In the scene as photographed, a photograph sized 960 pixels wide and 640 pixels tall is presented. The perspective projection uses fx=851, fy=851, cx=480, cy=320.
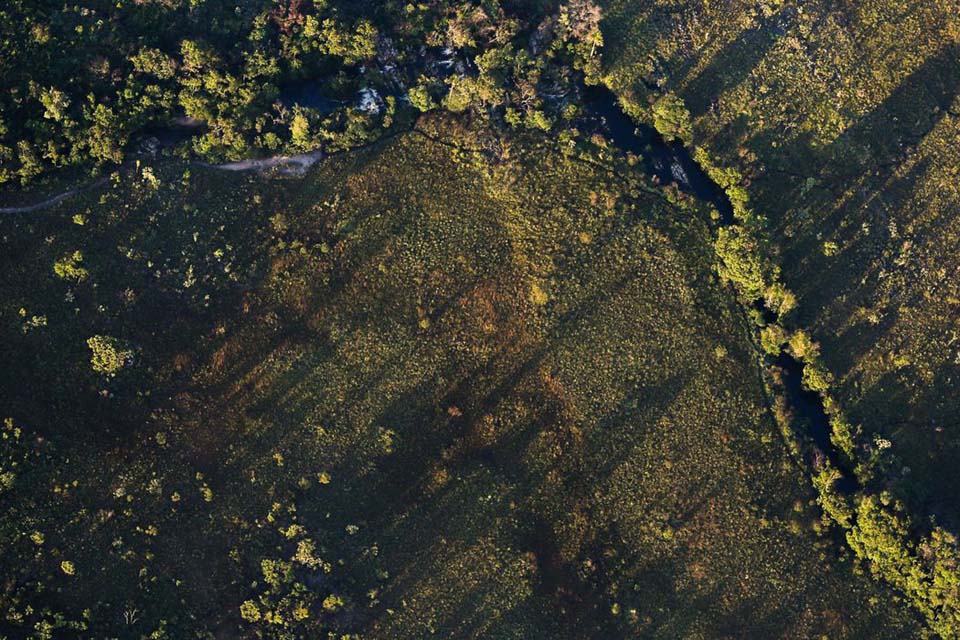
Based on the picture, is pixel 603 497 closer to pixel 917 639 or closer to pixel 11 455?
pixel 917 639

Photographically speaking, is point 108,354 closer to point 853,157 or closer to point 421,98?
point 421,98

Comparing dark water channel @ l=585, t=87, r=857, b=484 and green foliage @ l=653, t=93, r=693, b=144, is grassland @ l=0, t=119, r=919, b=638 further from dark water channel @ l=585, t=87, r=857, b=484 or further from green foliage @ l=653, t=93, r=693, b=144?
green foliage @ l=653, t=93, r=693, b=144

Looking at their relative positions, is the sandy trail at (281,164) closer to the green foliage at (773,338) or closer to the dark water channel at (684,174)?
the dark water channel at (684,174)

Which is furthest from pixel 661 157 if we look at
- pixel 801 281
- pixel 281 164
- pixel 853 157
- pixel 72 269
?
pixel 72 269

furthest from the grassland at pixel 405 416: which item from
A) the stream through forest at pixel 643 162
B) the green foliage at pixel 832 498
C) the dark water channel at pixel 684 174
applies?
the dark water channel at pixel 684 174

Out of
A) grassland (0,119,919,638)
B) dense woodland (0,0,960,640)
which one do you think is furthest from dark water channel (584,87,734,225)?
grassland (0,119,919,638)
